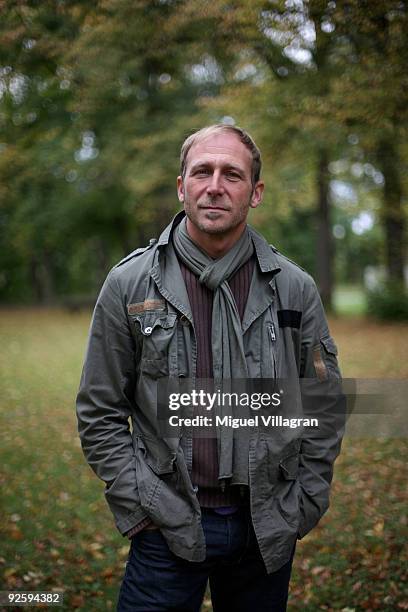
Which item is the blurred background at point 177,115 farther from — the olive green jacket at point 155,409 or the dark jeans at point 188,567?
the dark jeans at point 188,567

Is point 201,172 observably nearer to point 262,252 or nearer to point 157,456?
point 262,252

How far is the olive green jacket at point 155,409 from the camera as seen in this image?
2236 millimetres

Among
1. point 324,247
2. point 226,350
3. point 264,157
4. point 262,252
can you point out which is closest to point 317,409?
point 226,350

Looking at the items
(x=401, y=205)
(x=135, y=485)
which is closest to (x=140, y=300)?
(x=135, y=485)

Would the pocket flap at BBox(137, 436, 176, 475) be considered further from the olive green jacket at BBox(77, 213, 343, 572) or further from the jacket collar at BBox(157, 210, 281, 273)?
the jacket collar at BBox(157, 210, 281, 273)

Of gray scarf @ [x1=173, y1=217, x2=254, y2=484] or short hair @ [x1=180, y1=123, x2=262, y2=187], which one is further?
short hair @ [x1=180, y1=123, x2=262, y2=187]

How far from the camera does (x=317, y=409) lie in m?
→ 2.51

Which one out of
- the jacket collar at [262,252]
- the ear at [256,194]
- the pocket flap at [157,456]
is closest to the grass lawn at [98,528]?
the pocket flap at [157,456]

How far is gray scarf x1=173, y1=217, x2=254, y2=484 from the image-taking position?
2.24m

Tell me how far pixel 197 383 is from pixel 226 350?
0.17 m

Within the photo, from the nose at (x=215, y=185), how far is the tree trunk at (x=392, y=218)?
13.8 m

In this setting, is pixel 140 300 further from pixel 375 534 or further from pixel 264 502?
pixel 375 534

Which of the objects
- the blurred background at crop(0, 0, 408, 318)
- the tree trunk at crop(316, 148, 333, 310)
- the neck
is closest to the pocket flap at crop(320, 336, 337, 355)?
the neck

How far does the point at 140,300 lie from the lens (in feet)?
7.66
